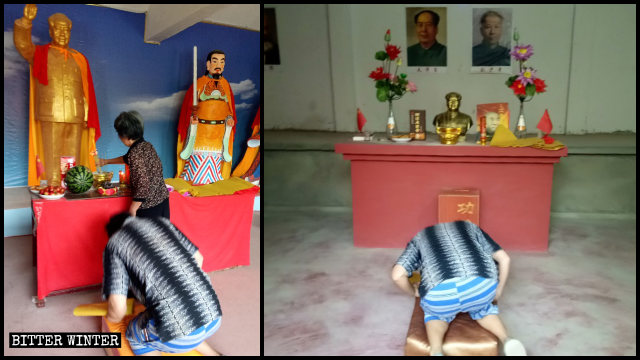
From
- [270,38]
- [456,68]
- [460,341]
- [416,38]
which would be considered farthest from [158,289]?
[456,68]

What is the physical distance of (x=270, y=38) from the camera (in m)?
6.55

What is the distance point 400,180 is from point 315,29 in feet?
9.40

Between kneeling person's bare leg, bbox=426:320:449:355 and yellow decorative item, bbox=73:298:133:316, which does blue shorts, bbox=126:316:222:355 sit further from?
kneeling person's bare leg, bbox=426:320:449:355

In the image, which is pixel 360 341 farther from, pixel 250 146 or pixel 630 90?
pixel 630 90

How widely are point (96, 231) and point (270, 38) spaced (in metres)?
3.80

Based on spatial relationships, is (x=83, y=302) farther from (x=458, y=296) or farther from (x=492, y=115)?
(x=492, y=115)

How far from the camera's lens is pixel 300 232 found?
16.4 feet

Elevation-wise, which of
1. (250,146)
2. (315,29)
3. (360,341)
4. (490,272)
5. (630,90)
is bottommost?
(360,341)

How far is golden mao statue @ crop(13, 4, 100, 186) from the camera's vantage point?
12.7 ft

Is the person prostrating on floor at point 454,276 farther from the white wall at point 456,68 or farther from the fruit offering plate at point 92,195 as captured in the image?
the white wall at point 456,68

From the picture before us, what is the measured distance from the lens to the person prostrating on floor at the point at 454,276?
2586 millimetres

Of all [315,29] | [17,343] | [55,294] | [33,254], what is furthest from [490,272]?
[315,29]

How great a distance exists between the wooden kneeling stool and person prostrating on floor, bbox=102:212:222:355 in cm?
98

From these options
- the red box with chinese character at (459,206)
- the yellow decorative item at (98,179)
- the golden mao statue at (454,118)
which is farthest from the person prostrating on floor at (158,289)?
the golden mao statue at (454,118)
